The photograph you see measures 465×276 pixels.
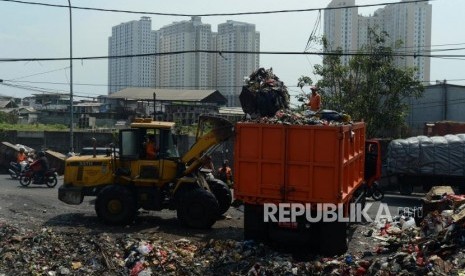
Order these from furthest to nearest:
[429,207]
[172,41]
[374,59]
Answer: [172,41]
[374,59]
[429,207]

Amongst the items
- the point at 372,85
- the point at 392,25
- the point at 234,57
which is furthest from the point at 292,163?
the point at 234,57

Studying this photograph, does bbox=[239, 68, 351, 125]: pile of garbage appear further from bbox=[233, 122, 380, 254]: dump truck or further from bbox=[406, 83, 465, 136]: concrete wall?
bbox=[406, 83, 465, 136]: concrete wall

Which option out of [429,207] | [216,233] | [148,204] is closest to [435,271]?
[429,207]

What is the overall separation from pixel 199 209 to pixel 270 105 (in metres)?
2.81

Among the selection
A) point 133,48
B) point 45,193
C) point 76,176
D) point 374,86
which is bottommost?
point 45,193

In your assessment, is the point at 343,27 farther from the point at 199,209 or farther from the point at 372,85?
the point at 199,209

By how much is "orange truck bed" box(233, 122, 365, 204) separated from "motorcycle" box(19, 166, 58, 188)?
39.9 feet

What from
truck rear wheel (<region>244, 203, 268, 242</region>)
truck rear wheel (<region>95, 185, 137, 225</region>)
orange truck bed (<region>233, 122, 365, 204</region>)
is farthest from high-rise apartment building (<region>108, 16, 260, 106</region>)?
orange truck bed (<region>233, 122, 365, 204</region>)

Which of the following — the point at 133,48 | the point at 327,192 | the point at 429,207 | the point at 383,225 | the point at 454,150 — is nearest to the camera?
the point at 327,192

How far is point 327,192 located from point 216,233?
3.26 m

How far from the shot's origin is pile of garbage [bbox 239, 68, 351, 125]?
9680 mm

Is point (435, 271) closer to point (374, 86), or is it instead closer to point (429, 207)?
point (429, 207)

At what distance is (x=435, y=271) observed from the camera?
7.50 meters

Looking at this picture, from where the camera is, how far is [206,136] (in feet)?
38.6
